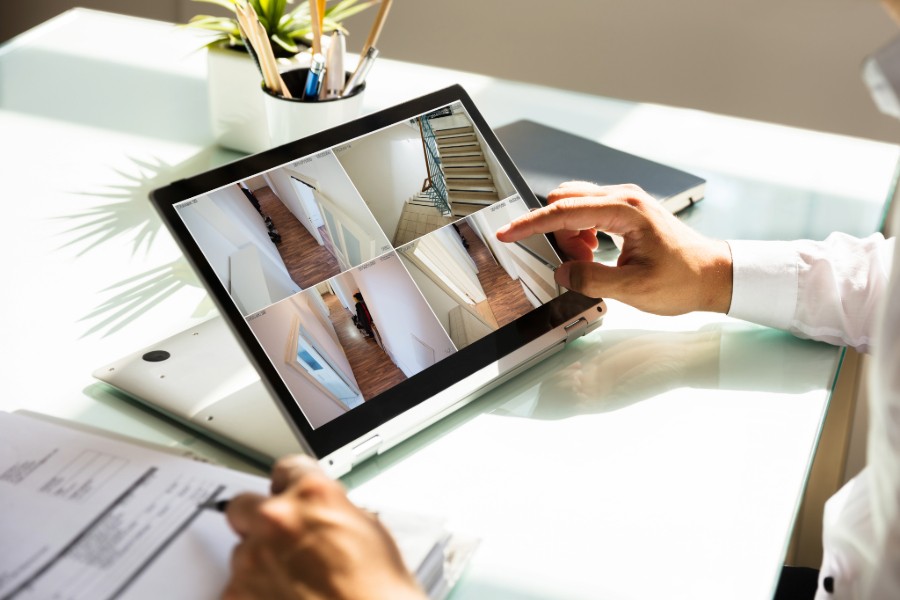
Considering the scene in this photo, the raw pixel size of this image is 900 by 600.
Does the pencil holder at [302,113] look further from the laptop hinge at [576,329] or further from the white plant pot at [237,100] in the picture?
the laptop hinge at [576,329]

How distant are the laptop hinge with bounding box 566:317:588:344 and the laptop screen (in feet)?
0.11

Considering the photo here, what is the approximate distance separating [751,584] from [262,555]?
1.09ft

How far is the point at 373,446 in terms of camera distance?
747 millimetres

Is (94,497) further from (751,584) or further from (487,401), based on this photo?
(751,584)

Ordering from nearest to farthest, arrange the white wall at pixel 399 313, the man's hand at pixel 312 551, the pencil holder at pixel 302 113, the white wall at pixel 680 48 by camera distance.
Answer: the man's hand at pixel 312 551 < the white wall at pixel 399 313 < the pencil holder at pixel 302 113 < the white wall at pixel 680 48

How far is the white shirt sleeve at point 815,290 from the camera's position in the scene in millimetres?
957

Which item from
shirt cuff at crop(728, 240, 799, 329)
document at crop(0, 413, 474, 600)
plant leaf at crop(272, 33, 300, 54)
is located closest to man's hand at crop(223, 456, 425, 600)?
document at crop(0, 413, 474, 600)

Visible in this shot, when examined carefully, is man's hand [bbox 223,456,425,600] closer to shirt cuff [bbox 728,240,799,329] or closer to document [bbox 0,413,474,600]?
document [bbox 0,413,474,600]

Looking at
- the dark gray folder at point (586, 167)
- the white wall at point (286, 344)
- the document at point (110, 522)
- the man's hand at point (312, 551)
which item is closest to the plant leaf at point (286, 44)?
the dark gray folder at point (586, 167)

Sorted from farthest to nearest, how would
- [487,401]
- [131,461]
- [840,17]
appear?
[840,17] < [487,401] < [131,461]

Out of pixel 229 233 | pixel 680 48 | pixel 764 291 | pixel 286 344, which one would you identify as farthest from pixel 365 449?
pixel 680 48

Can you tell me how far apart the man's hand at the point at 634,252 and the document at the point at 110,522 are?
35cm

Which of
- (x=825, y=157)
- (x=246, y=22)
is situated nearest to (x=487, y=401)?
(x=246, y=22)

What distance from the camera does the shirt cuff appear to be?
3.16ft
